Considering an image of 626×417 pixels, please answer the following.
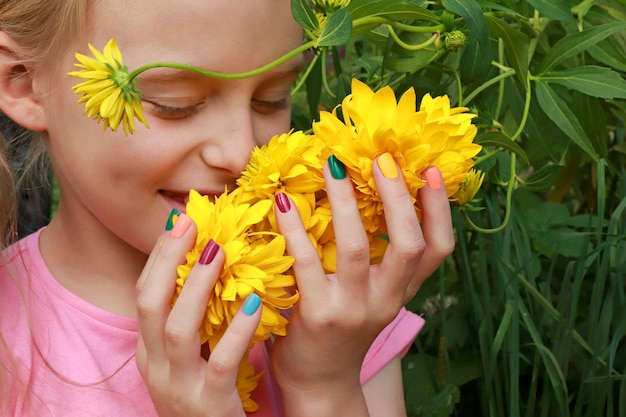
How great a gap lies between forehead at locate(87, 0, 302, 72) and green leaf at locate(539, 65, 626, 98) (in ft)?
1.33

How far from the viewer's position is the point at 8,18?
1359mm

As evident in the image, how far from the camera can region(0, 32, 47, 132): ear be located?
134 centimetres

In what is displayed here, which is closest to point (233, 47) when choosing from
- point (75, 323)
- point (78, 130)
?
point (78, 130)

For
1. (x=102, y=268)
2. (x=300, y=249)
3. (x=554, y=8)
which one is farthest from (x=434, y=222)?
(x=102, y=268)

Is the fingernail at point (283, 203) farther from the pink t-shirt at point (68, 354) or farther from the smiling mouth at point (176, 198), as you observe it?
the pink t-shirt at point (68, 354)

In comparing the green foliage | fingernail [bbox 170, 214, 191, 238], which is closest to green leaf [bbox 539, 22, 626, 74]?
the green foliage

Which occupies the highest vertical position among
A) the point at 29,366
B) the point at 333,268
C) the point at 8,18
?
the point at 8,18

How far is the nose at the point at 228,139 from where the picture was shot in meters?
1.19

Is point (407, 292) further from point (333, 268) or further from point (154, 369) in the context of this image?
point (154, 369)

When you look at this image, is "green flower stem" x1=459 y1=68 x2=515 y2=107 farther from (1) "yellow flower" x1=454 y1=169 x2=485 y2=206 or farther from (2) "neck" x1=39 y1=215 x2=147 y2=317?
(2) "neck" x1=39 y1=215 x2=147 y2=317

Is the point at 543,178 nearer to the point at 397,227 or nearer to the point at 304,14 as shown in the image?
the point at 397,227

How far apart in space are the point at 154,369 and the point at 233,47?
0.41 meters

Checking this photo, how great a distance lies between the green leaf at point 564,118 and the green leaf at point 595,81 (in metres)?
0.03

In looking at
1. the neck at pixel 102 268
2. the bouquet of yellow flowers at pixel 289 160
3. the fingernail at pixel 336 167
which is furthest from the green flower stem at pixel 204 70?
the neck at pixel 102 268
